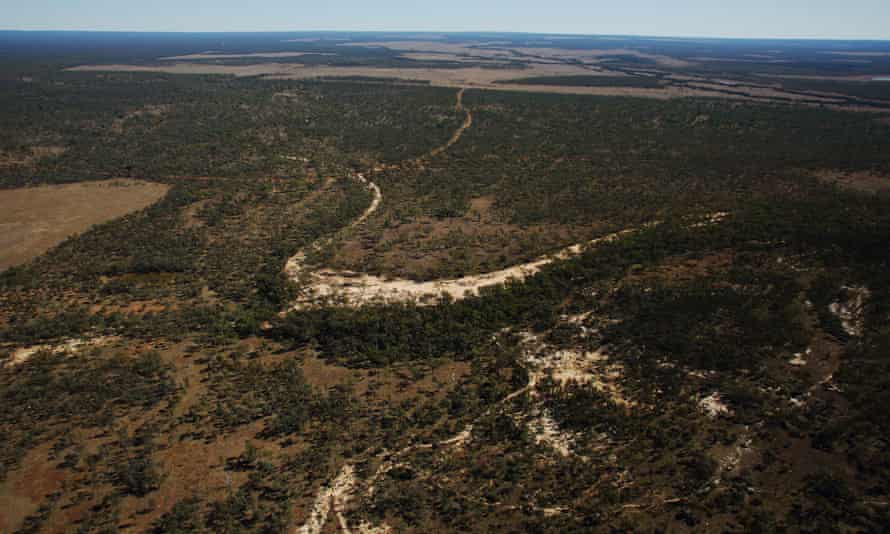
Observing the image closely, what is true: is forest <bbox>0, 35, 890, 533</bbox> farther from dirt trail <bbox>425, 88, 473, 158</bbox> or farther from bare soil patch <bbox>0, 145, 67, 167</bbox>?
dirt trail <bbox>425, 88, 473, 158</bbox>

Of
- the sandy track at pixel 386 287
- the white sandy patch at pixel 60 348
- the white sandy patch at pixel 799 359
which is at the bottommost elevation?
the white sandy patch at pixel 60 348

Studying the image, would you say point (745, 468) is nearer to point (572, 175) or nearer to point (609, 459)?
point (609, 459)

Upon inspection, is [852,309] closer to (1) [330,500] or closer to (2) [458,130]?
(1) [330,500]

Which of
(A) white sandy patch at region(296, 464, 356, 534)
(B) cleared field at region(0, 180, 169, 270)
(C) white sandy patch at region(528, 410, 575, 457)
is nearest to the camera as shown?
(A) white sandy patch at region(296, 464, 356, 534)

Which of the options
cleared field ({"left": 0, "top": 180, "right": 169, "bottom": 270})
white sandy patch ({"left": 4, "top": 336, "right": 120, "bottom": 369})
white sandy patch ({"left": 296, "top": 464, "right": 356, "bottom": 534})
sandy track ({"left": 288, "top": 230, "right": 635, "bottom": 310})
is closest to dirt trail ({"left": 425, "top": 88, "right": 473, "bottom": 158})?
cleared field ({"left": 0, "top": 180, "right": 169, "bottom": 270})

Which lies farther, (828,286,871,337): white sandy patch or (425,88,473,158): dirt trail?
(425,88,473,158): dirt trail

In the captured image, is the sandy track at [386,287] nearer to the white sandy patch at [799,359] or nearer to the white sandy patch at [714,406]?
the white sandy patch at [714,406]

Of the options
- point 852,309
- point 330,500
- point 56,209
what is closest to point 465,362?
point 330,500

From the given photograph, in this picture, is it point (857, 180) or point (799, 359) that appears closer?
point (799, 359)

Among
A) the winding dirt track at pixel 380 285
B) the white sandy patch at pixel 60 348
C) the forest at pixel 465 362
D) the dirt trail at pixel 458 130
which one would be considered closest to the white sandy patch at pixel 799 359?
the forest at pixel 465 362
